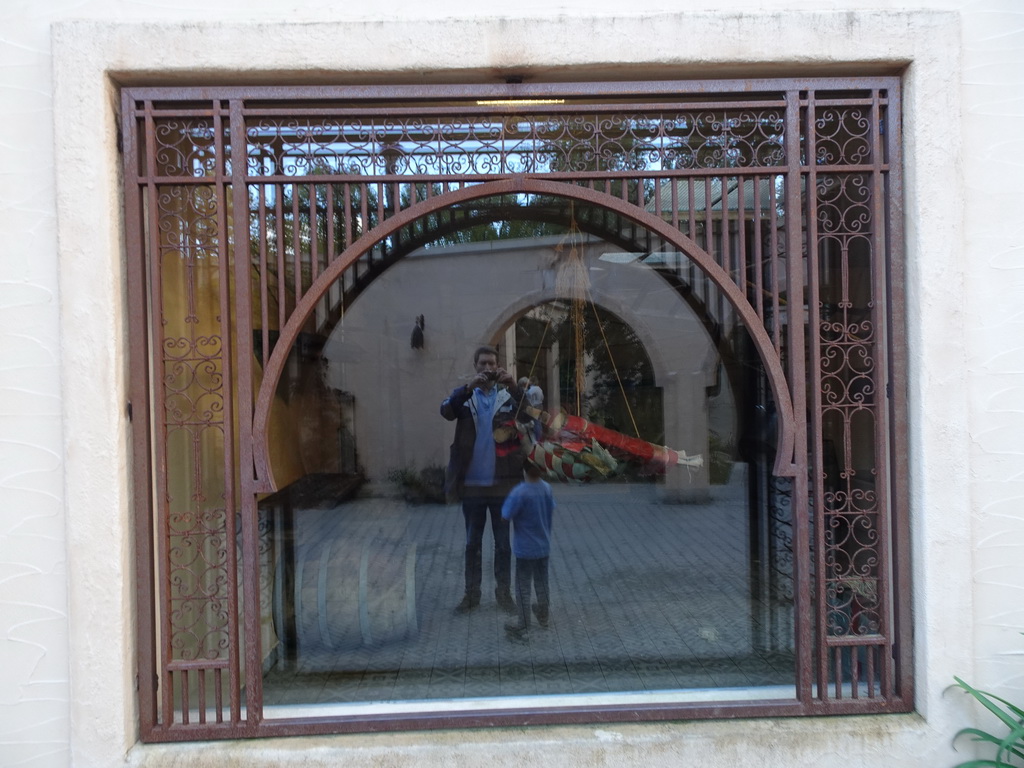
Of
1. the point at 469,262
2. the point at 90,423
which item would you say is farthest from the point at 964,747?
the point at 469,262

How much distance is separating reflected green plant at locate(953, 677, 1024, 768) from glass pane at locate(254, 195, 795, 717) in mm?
704

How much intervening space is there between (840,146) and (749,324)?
96 cm

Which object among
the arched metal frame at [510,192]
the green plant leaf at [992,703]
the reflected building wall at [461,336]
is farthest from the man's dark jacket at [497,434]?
the green plant leaf at [992,703]

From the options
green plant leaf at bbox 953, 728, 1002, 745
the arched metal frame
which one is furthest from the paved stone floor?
the arched metal frame

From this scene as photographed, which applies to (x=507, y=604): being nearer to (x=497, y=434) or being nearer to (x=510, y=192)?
(x=497, y=434)

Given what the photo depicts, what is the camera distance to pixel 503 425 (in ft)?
14.6

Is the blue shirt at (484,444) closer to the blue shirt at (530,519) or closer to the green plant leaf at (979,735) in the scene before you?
the blue shirt at (530,519)

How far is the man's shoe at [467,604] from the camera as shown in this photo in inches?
145

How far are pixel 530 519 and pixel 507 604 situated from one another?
0.51 meters

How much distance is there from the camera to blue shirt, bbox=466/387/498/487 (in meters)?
4.36

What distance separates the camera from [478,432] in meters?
4.44

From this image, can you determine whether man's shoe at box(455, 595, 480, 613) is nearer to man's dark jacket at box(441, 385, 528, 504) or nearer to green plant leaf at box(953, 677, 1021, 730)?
man's dark jacket at box(441, 385, 528, 504)

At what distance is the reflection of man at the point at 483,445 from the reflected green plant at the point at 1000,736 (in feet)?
8.29

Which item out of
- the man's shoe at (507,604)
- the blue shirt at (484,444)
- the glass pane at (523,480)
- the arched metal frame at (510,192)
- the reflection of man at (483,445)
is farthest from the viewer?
the blue shirt at (484,444)
